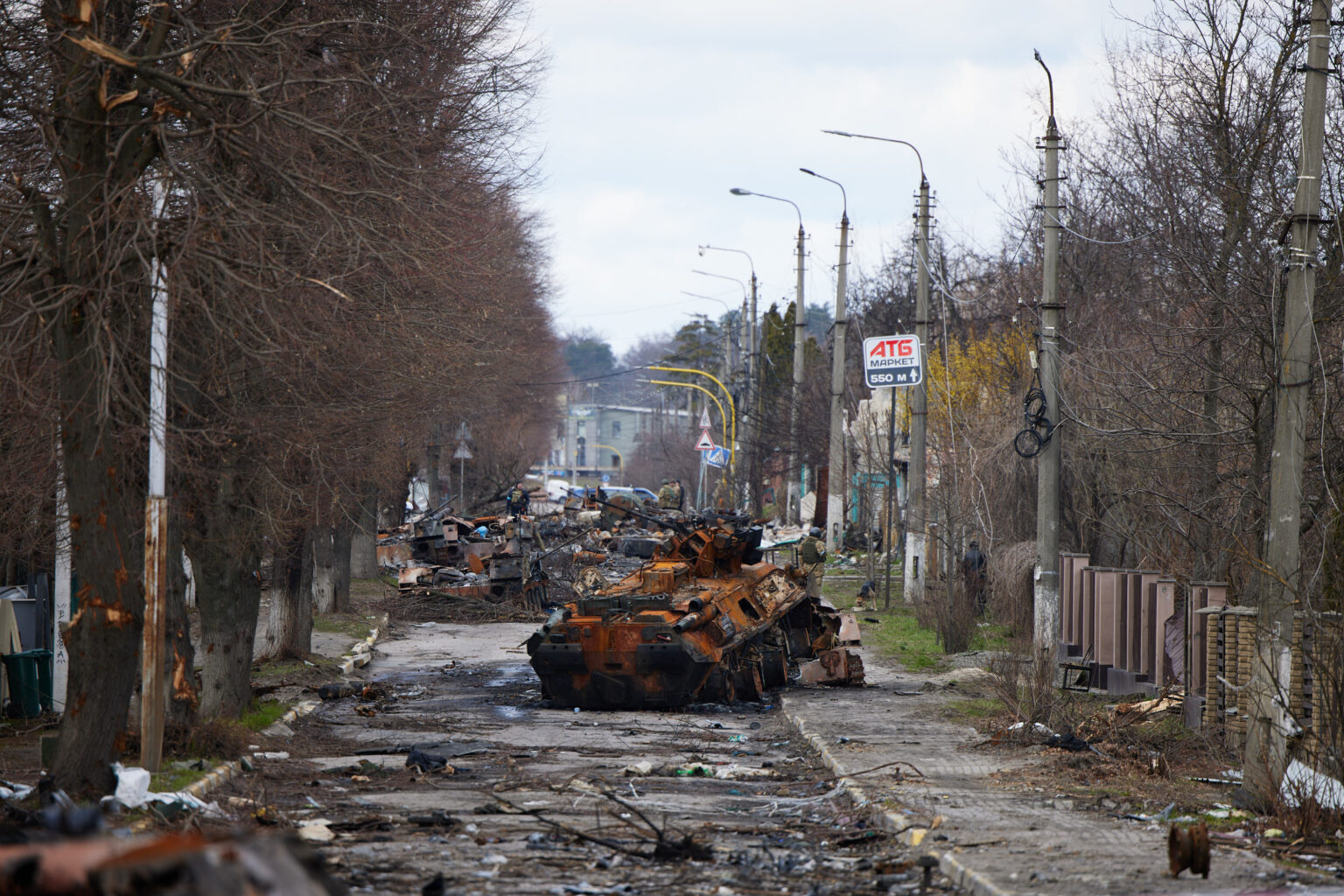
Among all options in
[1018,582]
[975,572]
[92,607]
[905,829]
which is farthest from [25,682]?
[975,572]

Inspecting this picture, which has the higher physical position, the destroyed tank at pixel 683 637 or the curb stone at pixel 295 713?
the destroyed tank at pixel 683 637

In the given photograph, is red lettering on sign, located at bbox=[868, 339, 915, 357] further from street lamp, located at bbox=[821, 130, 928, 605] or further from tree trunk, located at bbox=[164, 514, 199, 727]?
tree trunk, located at bbox=[164, 514, 199, 727]

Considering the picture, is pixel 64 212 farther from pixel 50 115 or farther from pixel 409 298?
pixel 409 298

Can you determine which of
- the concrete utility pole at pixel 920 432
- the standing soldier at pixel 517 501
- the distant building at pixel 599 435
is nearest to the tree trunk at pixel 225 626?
the concrete utility pole at pixel 920 432

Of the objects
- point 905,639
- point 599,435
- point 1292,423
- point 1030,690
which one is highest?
point 599,435

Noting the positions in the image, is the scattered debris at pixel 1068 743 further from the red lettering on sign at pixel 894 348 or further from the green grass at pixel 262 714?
the red lettering on sign at pixel 894 348

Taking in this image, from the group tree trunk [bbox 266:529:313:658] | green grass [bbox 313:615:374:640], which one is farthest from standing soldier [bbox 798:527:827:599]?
green grass [bbox 313:615:374:640]

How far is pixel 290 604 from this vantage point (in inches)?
807

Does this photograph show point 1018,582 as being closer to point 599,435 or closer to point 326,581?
point 326,581

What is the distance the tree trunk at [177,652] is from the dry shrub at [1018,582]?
1376 centimetres

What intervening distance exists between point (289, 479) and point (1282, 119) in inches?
499

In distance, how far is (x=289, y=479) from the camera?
1510 cm

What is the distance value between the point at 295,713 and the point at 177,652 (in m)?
3.21

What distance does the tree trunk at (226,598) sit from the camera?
1407cm
